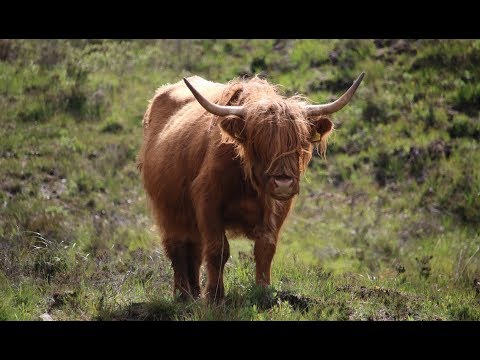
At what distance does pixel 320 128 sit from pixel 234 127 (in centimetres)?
63

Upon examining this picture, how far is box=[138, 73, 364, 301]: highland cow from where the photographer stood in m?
5.78

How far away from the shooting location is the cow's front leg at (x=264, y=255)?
20.4 ft

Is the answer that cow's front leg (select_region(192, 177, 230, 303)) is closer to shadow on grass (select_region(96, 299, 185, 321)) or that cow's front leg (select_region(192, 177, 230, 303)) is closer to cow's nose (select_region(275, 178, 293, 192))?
shadow on grass (select_region(96, 299, 185, 321))

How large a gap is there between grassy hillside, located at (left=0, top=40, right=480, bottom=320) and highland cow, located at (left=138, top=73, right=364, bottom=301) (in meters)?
0.40

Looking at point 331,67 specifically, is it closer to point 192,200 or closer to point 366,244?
point 366,244

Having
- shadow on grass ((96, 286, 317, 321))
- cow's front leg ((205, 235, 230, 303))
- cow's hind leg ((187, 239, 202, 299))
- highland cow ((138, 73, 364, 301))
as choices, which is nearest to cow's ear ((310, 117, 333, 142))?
highland cow ((138, 73, 364, 301))

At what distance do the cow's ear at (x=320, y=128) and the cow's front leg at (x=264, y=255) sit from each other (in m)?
0.76

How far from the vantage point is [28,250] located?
7488mm

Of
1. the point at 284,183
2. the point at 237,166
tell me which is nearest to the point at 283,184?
the point at 284,183

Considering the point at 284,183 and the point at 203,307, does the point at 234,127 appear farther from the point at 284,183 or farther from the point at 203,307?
the point at 203,307

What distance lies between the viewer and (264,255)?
20.5ft

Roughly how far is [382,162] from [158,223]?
17.2ft

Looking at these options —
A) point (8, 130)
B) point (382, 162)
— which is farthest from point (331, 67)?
point (8, 130)

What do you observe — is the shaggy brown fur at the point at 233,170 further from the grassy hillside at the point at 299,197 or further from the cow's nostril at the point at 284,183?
the grassy hillside at the point at 299,197
